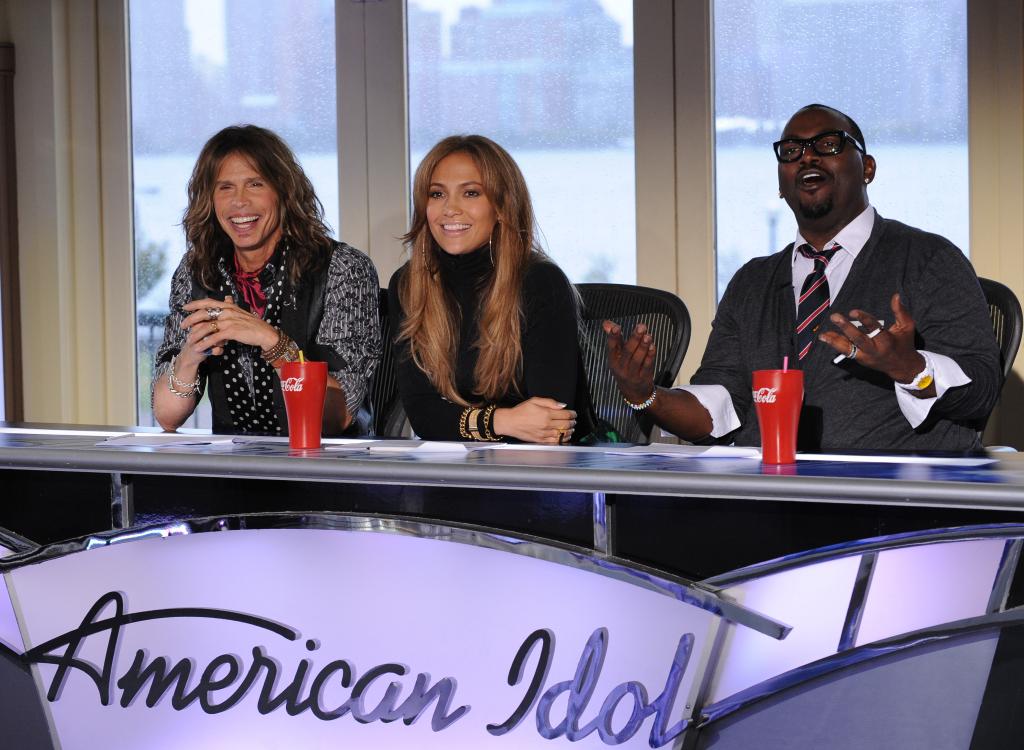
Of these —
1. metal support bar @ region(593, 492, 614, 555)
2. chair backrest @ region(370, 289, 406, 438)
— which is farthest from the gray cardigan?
chair backrest @ region(370, 289, 406, 438)

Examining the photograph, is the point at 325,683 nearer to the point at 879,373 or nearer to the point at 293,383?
the point at 293,383

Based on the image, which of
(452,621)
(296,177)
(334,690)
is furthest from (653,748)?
(296,177)

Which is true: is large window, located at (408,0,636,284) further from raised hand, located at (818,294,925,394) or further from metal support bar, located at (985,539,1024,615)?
metal support bar, located at (985,539,1024,615)

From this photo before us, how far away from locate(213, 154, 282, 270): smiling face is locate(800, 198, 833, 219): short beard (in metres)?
1.13

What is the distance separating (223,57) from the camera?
3.76 meters

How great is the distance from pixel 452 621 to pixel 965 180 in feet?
7.59

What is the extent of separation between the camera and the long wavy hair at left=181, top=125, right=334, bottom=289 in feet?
8.12

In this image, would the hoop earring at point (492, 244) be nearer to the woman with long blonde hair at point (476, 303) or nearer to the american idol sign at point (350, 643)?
the woman with long blonde hair at point (476, 303)

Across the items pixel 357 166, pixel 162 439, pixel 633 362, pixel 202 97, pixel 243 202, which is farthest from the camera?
pixel 202 97

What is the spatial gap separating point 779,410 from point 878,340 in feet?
1.19

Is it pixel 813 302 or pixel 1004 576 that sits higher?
pixel 813 302

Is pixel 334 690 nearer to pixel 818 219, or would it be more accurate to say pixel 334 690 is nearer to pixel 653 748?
pixel 653 748

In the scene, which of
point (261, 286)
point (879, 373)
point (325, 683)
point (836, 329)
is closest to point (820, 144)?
point (836, 329)

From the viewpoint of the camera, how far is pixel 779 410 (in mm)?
1453
